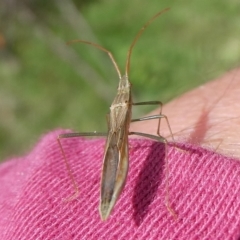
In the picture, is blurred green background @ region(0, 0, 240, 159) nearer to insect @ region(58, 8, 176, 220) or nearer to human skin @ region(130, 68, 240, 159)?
human skin @ region(130, 68, 240, 159)

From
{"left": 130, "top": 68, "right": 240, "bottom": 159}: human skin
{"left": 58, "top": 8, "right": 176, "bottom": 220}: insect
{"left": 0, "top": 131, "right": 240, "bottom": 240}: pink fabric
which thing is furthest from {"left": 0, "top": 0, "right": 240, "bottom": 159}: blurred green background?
{"left": 0, "top": 131, "right": 240, "bottom": 240}: pink fabric

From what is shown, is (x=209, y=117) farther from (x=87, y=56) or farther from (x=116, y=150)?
(x=87, y=56)

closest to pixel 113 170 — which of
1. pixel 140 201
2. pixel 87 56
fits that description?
pixel 140 201

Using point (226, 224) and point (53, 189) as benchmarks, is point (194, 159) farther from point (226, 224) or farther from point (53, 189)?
point (53, 189)

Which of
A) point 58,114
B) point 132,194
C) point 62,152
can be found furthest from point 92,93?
point 132,194

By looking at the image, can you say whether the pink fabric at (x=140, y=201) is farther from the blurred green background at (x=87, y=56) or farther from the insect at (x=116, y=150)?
the blurred green background at (x=87, y=56)
